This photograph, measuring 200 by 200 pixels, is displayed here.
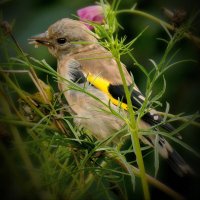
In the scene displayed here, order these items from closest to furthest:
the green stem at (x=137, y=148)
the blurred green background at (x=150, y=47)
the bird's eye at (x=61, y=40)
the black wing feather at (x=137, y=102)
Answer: the green stem at (x=137, y=148)
the black wing feather at (x=137, y=102)
the bird's eye at (x=61, y=40)
the blurred green background at (x=150, y=47)

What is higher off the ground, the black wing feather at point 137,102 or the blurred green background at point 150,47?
the black wing feather at point 137,102

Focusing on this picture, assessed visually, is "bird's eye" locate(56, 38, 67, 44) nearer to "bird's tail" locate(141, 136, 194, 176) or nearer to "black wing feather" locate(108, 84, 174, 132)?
"black wing feather" locate(108, 84, 174, 132)

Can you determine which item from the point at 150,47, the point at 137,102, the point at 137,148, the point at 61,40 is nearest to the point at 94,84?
the point at 61,40

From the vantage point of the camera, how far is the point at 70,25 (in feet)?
5.94

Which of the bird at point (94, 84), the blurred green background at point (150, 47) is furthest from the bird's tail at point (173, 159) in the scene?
the blurred green background at point (150, 47)

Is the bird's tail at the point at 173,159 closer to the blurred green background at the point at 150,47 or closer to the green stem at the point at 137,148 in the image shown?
the blurred green background at the point at 150,47

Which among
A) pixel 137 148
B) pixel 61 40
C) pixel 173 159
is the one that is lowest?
pixel 173 159

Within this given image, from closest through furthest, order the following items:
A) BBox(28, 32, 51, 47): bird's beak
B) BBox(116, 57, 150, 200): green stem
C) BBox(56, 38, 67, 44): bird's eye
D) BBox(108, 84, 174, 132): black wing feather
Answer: BBox(116, 57, 150, 200): green stem → BBox(108, 84, 174, 132): black wing feather → BBox(28, 32, 51, 47): bird's beak → BBox(56, 38, 67, 44): bird's eye

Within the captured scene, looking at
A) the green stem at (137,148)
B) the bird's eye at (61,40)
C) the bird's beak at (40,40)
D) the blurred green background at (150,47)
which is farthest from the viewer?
the blurred green background at (150,47)

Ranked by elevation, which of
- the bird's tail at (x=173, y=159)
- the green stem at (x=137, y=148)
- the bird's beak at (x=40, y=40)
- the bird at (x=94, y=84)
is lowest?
the bird's tail at (x=173, y=159)

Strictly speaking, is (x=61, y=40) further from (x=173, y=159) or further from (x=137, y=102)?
(x=173, y=159)

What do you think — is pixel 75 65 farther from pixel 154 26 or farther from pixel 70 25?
pixel 154 26

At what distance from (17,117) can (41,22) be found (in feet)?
4.60

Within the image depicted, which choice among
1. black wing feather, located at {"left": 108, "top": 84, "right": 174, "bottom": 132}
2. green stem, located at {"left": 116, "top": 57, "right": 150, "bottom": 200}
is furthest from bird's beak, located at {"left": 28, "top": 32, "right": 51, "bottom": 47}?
green stem, located at {"left": 116, "top": 57, "right": 150, "bottom": 200}
